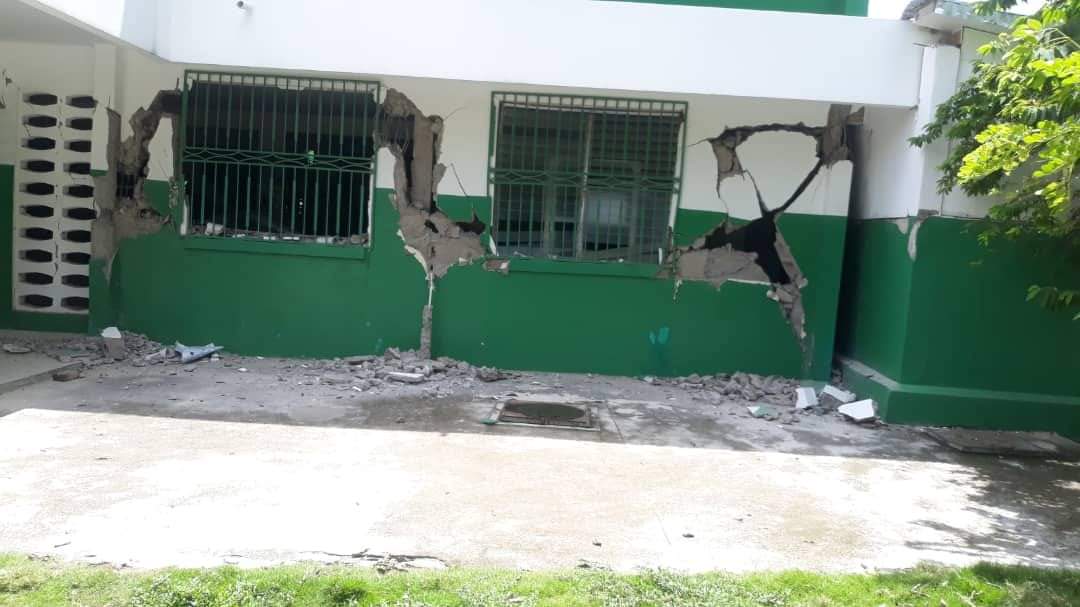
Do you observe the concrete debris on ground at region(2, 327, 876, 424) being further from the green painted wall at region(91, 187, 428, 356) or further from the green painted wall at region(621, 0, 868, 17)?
the green painted wall at region(621, 0, 868, 17)

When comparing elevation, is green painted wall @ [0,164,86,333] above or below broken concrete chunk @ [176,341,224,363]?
above

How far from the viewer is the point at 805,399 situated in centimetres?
715

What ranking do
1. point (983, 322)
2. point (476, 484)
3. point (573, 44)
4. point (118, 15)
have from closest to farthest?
1. point (476, 484)
2. point (118, 15)
3. point (983, 322)
4. point (573, 44)

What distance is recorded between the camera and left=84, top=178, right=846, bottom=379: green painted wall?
7.79 m

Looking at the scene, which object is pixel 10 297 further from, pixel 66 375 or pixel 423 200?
pixel 423 200

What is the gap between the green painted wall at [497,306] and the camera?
779 centimetres

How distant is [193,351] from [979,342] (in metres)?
7.24

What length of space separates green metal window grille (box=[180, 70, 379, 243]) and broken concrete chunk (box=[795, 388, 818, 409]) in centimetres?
451

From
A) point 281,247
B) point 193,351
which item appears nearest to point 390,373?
point 281,247

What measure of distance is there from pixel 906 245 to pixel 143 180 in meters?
7.32

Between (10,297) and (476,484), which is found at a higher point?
(10,297)

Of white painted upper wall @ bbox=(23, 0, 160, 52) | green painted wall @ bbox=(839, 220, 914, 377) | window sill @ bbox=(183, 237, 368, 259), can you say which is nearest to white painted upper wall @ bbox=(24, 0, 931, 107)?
white painted upper wall @ bbox=(23, 0, 160, 52)

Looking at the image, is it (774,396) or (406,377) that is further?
(774,396)

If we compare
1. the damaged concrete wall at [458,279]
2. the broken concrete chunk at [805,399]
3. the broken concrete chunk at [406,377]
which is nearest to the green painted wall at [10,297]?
the damaged concrete wall at [458,279]
